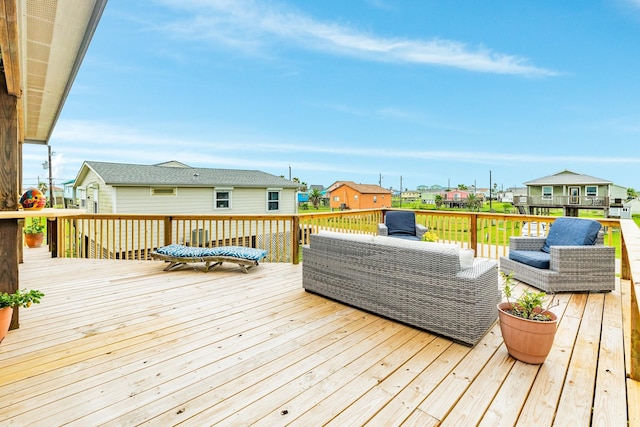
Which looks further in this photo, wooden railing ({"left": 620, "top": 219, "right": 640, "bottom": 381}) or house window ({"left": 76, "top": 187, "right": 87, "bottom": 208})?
house window ({"left": 76, "top": 187, "right": 87, "bottom": 208})

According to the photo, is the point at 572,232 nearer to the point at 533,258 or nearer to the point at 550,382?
the point at 533,258

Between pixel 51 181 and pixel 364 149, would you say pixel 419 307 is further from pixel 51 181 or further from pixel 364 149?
pixel 364 149

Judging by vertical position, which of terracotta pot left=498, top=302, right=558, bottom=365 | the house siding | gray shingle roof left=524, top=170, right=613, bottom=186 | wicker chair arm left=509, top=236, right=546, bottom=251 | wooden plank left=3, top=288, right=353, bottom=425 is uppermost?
gray shingle roof left=524, top=170, right=613, bottom=186

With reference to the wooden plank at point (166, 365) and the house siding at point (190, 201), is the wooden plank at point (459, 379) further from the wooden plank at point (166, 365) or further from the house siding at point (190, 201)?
the house siding at point (190, 201)

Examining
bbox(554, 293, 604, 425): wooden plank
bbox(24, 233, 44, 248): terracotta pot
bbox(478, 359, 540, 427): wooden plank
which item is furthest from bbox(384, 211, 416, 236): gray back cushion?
bbox(24, 233, 44, 248): terracotta pot

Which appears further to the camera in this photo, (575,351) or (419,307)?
(419,307)

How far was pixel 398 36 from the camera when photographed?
12.0 m

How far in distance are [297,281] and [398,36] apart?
11665mm

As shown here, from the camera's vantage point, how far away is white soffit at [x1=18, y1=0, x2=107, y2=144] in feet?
7.21

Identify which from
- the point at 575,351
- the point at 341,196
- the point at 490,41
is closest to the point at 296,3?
the point at 490,41

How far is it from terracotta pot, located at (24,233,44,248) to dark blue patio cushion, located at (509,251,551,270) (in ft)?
30.0

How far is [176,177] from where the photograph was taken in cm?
1173

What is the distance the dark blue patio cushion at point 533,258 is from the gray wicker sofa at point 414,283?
1375 millimetres

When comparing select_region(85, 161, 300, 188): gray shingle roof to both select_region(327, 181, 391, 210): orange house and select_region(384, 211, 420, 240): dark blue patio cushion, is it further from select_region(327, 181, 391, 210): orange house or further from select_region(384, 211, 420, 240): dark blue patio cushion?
select_region(327, 181, 391, 210): orange house
